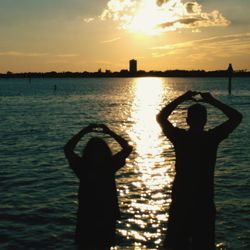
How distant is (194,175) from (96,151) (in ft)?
4.79

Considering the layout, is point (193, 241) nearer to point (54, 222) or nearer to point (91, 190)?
point (91, 190)

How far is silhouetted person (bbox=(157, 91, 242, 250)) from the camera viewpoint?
5.86 m

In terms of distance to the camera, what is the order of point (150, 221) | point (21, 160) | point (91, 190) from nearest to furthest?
point (91, 190) < point (150, 221) < point (21, 160)

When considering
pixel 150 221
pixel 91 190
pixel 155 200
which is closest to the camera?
pixel 91 190

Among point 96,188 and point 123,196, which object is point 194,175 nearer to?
point 96,188

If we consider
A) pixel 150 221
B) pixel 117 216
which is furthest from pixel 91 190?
pixel 150 221

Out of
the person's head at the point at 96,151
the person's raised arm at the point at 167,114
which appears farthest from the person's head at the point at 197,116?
the person's head at the point at 96,151

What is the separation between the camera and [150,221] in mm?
12234

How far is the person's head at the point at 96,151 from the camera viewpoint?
527 centimetres

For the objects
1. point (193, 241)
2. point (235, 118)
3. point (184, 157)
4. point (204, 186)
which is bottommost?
point (193, 241)

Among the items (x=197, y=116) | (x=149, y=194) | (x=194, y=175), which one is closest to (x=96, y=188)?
(x=194, y=175)

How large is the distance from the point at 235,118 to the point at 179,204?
139 centimetres

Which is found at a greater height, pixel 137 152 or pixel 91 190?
pixel 91 190

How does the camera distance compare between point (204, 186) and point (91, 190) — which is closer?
point (91, 190)
